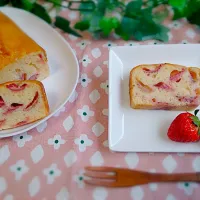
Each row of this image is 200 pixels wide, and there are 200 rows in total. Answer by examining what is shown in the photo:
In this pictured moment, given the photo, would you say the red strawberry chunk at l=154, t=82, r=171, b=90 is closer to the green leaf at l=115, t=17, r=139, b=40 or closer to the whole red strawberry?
the whole red strawberry

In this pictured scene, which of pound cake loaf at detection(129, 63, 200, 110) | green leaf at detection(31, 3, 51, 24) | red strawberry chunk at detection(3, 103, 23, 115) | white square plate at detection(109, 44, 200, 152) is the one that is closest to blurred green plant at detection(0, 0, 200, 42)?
green leaf at detection(31, 3, 51, 24)

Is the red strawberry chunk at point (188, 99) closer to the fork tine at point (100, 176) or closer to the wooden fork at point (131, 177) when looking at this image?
the wooden fork at point (131, 177)

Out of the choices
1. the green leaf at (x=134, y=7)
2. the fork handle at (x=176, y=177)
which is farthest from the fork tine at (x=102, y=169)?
the green leaf at (x=134, y=7)

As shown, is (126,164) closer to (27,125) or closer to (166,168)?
(166,168)

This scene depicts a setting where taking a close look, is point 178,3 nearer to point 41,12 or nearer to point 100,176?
point 41,12

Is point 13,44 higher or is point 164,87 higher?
point 13,44

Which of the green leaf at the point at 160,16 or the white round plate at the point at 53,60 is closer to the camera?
the white round plate at the point at 53,60

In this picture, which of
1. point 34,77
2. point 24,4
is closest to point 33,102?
point 34,77
